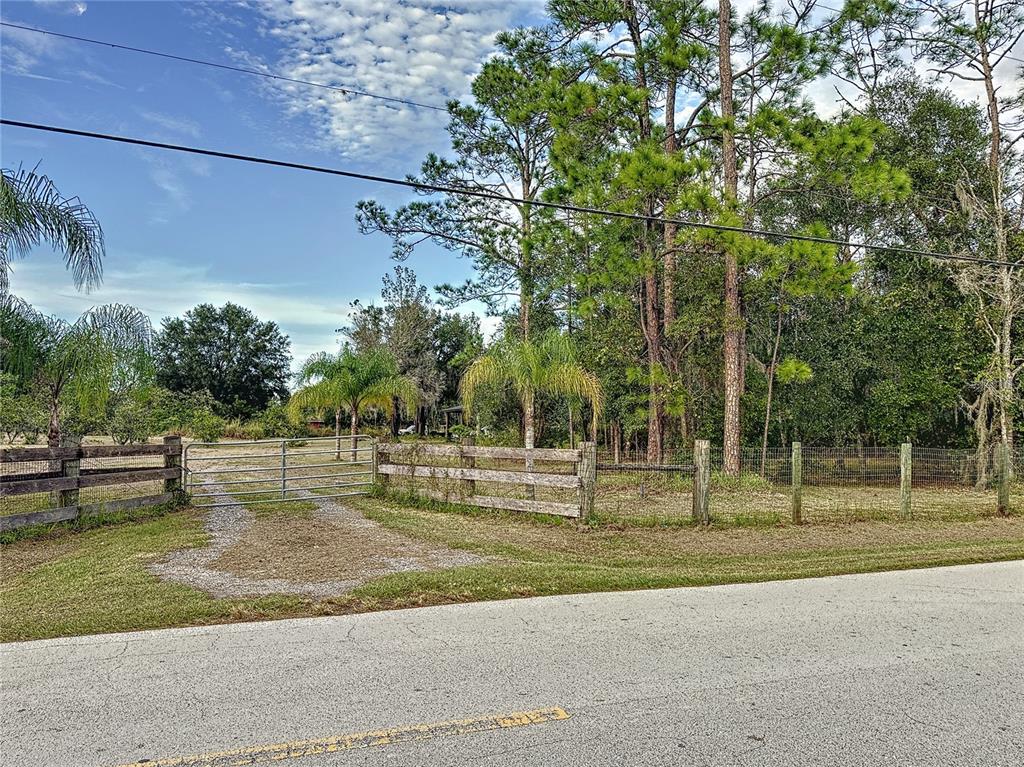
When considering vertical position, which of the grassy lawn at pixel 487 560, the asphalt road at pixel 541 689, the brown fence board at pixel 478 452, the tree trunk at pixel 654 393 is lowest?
the grassy lawn at pixel 487 560

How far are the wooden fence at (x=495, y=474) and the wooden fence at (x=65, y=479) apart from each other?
4.21 metres

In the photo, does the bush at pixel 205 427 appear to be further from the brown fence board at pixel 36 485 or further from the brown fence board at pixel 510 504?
the brown fence board at pixel 510 504

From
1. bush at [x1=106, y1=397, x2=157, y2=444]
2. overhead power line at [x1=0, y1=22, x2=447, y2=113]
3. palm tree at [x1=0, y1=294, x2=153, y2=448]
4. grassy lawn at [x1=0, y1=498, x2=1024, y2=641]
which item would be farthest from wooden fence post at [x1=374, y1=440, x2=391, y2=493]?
bush at [x1=106, y1=397, x2=157, y2=444]

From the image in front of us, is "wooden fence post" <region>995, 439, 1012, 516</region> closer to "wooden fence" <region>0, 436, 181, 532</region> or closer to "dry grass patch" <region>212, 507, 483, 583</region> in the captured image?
"dry grass patch" <region>212, 507, 483, 583</region>

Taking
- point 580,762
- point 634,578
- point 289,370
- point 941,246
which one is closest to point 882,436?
point 941,246

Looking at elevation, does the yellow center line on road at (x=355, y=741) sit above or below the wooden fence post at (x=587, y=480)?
below

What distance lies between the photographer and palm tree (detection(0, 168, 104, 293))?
9.78 metres

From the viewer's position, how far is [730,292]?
16.4 m

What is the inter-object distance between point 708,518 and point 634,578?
3.82 m

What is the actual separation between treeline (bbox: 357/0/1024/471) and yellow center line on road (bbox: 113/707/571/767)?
11.7 metres

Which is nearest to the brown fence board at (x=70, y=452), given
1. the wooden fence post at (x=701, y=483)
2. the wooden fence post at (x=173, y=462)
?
the wooden fence post at (x=173, y=462)

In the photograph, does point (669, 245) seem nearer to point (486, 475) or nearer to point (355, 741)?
point (486, 475)

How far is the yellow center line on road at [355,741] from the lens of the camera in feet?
9.73

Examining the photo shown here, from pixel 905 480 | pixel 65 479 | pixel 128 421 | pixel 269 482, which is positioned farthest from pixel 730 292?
pixel 128 421
